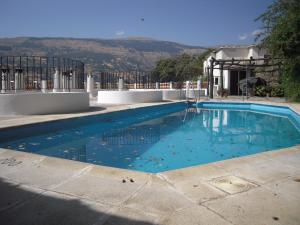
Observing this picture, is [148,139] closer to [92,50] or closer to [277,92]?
[277,92]

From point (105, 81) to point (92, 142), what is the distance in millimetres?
15843

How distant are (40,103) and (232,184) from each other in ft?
25.1

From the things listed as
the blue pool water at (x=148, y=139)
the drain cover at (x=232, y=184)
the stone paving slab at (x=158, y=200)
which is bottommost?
the blue pool water at (x=148, y=139)

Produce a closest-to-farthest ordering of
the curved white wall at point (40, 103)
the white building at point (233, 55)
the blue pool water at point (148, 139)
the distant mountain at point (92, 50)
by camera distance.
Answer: the blue pool water at point (148, 139) → the curved white wall at point (40, 103) → the white building at point (233, 55) → the distant mountain at point (92, 50)

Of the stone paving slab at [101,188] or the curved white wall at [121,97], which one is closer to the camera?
the stone paving slab at [101,188]

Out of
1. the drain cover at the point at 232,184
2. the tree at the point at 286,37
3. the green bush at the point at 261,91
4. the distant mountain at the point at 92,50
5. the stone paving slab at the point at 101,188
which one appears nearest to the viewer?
the stone paving slab at the point at 101,188

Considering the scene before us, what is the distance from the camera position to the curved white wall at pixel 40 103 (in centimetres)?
840

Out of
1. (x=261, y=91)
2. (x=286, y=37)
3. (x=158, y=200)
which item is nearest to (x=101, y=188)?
(x=158, y=200)

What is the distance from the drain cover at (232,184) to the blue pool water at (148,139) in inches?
78.0

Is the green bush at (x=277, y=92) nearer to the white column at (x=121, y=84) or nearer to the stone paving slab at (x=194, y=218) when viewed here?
the white column at (x=121, y=84)

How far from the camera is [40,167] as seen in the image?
11.6 feet

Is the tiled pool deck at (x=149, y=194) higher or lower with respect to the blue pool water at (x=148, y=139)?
higher

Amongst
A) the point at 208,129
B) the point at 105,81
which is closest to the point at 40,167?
the point at 208,129

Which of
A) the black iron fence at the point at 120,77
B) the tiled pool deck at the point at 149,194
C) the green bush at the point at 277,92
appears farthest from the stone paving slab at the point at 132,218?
the black iron fence at the point at 120,77
